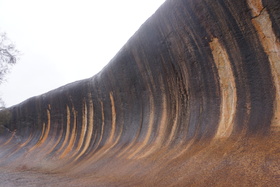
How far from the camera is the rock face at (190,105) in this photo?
11.4ft

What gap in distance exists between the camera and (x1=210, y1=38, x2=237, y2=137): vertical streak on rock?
13.7ft

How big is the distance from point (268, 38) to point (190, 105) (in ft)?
6.46

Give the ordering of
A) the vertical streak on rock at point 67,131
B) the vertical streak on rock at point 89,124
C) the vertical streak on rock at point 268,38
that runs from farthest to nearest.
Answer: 1. the vertical streak on rock at point 67,131
2. the vertical streak on rock at point 89,124
3. the vertical streak on rock at point 268,38

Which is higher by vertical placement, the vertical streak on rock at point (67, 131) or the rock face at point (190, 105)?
the vertical streak on rock at point (67, 131)

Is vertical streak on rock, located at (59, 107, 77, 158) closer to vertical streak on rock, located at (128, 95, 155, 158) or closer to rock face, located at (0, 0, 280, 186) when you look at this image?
rock face, located at (0, 0, 280, 186)

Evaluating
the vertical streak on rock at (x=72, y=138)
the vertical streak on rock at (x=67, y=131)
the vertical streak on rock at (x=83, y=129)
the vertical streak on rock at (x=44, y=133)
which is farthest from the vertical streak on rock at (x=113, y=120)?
the vertical streak on rock at (x=44, y=133)

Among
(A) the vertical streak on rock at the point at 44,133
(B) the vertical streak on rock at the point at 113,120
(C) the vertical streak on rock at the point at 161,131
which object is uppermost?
(A) the vertical streak on rock at the point at 44,133

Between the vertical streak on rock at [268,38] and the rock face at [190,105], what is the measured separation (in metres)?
0.01

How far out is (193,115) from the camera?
509 centimetres

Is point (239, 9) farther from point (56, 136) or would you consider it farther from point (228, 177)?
point (56, 136)

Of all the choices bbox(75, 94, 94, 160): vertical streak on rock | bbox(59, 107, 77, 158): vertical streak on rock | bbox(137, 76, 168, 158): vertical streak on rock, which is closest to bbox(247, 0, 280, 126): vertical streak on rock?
bbox(137, 76, 168, 158): vertical streak on rock

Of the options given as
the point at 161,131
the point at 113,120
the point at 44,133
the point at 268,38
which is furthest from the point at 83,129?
the point at 268,38

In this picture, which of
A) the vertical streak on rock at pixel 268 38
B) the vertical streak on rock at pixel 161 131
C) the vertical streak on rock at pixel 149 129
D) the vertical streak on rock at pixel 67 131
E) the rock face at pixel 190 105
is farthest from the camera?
the vertical streak on rock at pixel 67 131

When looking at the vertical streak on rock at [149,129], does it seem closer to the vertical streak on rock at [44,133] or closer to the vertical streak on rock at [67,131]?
the vertical streak on rock at [67,131]
